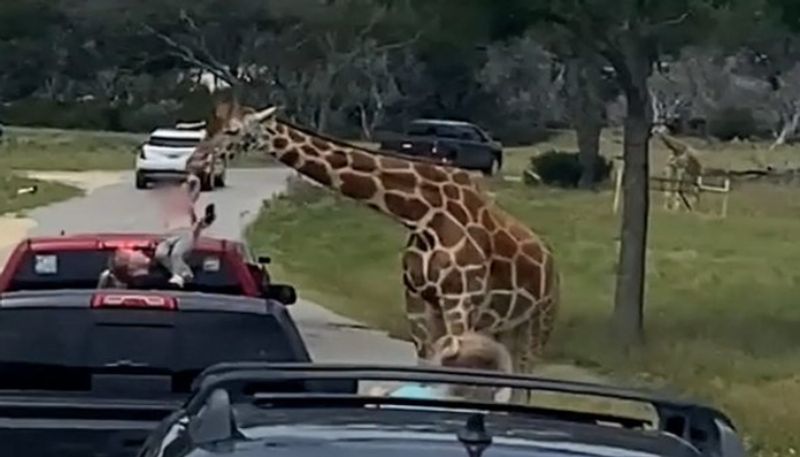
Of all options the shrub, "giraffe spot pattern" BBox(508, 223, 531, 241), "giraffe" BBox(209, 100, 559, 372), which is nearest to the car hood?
"giraffe" BBox(209, 100, 559, 372)

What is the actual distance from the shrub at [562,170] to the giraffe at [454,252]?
37.7 m

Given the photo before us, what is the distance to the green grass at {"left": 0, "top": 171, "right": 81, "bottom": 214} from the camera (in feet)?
141

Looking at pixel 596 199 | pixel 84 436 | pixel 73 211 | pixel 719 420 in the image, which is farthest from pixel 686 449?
pixel 596 199

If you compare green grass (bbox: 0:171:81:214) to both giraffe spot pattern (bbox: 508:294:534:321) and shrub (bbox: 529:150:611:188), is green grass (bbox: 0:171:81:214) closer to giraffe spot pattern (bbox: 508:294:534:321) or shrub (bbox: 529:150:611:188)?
shrub (bbox: 529:150:611:188)

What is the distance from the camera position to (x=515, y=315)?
54.6ft

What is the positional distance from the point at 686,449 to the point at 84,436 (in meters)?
3.65

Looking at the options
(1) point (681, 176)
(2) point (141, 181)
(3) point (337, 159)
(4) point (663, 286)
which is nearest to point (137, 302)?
(3) point (337, 159)

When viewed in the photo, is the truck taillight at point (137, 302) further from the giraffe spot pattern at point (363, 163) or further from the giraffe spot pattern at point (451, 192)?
the giraffe spot pattern at point (363, 163)

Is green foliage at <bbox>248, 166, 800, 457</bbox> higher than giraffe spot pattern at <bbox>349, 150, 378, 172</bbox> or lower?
lower

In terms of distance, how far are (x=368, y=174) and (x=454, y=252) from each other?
1.05 m

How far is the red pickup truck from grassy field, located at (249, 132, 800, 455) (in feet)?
11.0

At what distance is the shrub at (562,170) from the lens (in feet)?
180

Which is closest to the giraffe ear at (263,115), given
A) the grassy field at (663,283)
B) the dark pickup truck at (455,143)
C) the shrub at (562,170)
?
the grassy field at (663,283)

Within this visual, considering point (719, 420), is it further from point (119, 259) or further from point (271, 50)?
point (271, 50)
